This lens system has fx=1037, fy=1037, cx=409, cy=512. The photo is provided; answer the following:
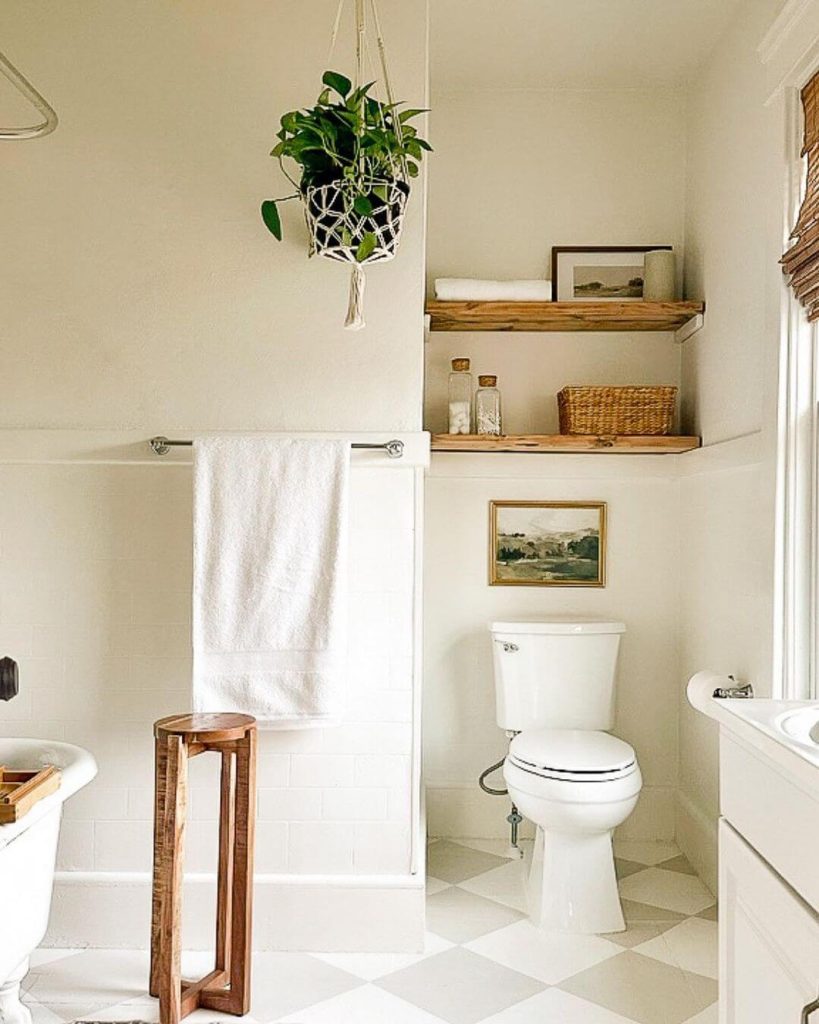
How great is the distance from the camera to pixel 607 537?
362 cm

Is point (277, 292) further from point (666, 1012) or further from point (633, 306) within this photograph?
point (666, 1012)

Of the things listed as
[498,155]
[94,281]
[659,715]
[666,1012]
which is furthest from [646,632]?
[94,281]

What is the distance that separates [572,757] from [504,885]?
581 mm

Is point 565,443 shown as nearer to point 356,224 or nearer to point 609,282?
point 609,282

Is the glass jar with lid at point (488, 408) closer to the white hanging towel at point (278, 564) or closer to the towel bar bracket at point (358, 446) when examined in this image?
the towel bar bracket at point (358, 446)

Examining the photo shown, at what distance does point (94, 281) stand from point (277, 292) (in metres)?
0.49

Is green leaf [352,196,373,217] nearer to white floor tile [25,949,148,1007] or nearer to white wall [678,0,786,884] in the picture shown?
white wall [678,0,786,884]

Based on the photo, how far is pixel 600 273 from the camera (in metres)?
3.63

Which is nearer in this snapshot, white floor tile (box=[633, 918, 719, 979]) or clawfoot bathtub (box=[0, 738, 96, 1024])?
clawfoot bathtub (box=[0, 738, 96, 1024])

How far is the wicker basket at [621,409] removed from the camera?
3396 millimetres

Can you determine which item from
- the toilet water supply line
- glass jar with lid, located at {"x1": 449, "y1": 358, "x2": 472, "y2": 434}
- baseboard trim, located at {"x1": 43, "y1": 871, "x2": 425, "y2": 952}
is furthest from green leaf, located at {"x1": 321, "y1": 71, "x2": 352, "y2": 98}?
the toilet water supply line

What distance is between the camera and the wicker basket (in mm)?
3396

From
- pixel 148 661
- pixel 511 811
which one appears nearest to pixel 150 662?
pixel 148 661

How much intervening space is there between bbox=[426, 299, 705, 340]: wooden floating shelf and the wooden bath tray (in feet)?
6.09
